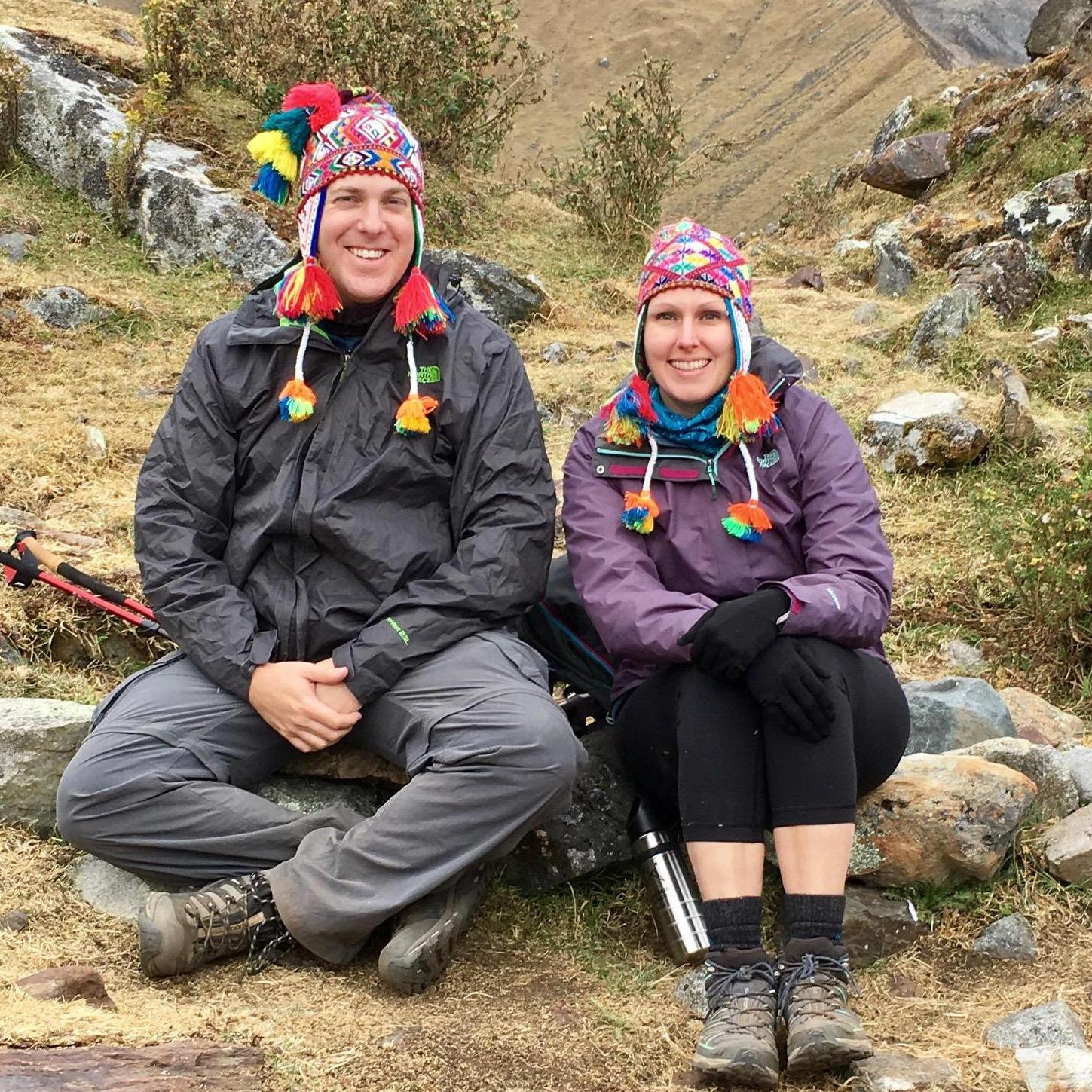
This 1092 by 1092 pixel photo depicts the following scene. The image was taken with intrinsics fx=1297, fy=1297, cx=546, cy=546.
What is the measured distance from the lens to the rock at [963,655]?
16.0ft

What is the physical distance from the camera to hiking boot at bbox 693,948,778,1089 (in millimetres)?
2510

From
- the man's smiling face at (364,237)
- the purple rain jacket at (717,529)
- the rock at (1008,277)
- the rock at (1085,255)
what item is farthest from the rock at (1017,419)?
the man's smiling face at (364,237)

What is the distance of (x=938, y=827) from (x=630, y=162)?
7.63 m

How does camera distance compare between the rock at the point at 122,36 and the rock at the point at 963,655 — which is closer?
the rock at the point at 963,655

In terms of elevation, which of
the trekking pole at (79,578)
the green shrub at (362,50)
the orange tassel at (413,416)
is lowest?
the trekking pole at (79,578)

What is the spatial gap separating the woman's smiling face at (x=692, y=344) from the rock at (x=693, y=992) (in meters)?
1.39

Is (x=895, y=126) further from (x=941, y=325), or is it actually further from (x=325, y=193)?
(x=325, y=193)

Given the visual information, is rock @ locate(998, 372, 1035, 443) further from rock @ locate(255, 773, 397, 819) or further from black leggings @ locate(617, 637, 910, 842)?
rock @ locate(255, 773, 397, 819)

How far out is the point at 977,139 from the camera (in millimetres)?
10875

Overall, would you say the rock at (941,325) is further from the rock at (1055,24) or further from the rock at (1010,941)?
the rock at (1055,24)

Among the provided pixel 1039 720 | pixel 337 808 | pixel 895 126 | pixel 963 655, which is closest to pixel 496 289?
pixel 963 655

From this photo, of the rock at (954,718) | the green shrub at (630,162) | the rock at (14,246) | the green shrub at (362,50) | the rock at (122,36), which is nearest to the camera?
the rock at (954,718)

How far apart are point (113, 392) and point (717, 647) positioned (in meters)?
4.93

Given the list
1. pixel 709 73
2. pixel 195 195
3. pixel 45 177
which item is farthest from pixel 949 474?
pixel 709 73
